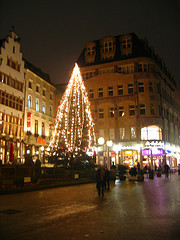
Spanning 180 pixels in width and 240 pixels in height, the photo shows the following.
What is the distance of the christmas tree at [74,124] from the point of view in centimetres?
2934

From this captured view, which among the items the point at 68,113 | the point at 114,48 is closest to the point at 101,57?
the point at 114,48

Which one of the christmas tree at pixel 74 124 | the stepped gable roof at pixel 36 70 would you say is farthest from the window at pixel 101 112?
the christmas tree at pixel 74 124

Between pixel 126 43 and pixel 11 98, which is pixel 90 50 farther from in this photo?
pixel 11 98

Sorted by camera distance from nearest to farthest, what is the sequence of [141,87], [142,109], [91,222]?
[91,222]
[142,109]
[141,87]

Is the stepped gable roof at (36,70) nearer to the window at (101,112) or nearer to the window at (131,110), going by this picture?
the window at (101,112)

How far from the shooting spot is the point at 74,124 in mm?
30422

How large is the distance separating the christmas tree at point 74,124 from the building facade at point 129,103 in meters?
16.6

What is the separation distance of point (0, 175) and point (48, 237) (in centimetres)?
1234

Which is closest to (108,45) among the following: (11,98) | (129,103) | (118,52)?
(118,52)

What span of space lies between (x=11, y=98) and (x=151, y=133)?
25.9 m

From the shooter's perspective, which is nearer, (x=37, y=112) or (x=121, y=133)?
(x=37, y=112)

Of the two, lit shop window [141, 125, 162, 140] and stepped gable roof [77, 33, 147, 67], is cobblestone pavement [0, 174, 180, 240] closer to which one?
lit shop window [141, 125, 162, 140]

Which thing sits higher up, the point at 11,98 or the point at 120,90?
the point at 120,90

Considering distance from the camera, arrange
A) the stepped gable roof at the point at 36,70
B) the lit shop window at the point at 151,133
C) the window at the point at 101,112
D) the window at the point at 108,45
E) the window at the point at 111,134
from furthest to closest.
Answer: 1. the window at the point at 108,45
2. the window at the point at 101,112
3. the window at the point at 111,134
4. the lit shop window at the point at 151,133
5. the stepped gable roof at the point at 36,70
